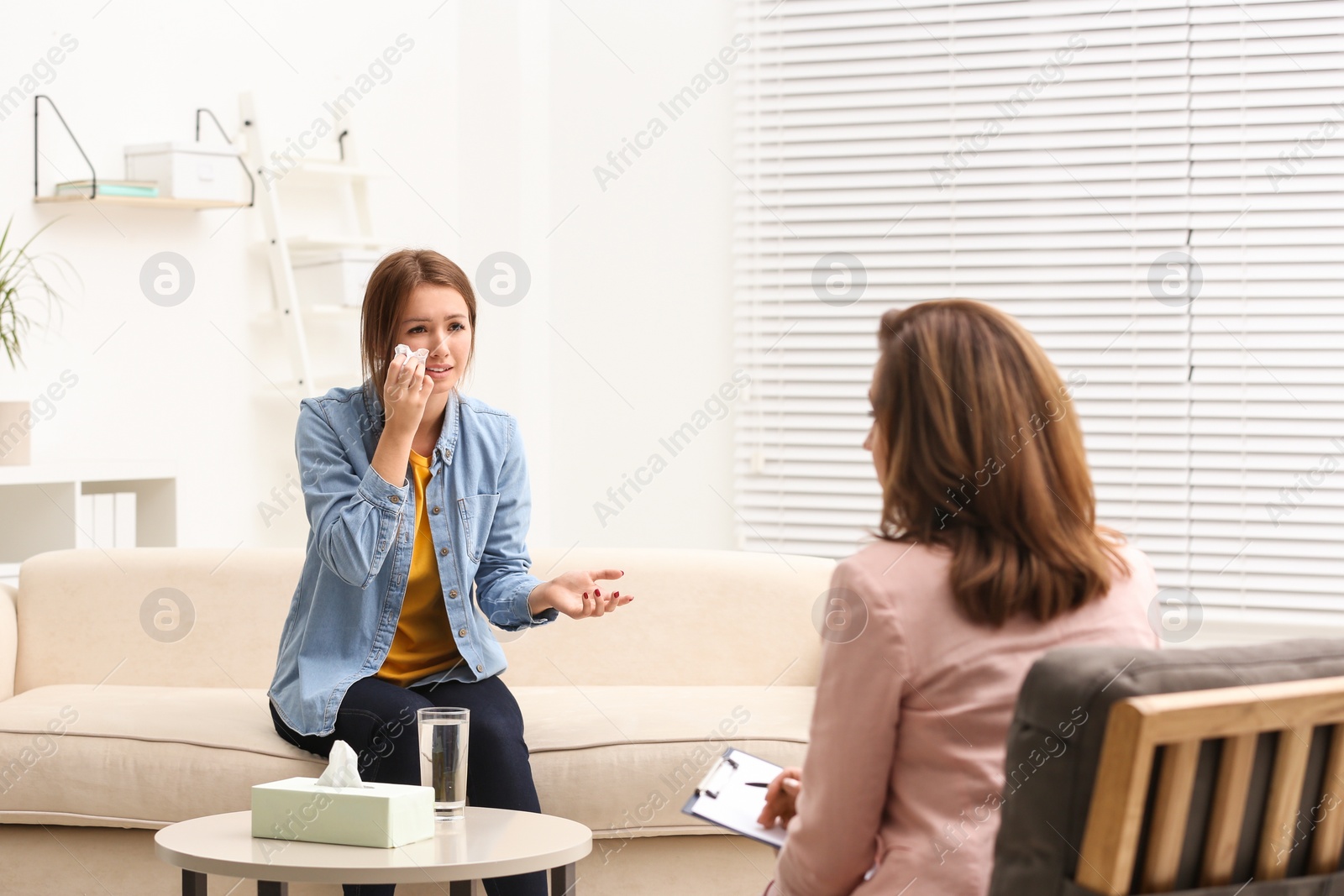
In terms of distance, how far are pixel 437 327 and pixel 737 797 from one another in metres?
1.02

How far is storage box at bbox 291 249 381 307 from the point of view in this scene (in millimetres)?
3516

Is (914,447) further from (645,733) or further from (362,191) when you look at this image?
(362,191)

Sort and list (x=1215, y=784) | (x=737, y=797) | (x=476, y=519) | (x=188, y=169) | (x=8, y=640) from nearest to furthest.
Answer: (x=1215, y=784) → (x=737, y=797) → (x=476, y=519) → (x=8, y=640) → (x=188, y=169)

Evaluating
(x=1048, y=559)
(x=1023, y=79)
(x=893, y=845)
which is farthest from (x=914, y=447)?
(x=1023, y=79)

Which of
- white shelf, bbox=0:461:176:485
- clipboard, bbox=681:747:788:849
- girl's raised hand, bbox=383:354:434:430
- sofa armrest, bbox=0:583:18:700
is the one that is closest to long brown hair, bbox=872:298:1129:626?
clipboard, bbox=681:747:788:849

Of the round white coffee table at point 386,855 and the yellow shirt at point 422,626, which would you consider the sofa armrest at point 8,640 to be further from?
the round white coffee table at point 386,855

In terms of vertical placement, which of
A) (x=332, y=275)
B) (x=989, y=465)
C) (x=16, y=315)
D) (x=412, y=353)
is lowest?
(x=989, y=465)

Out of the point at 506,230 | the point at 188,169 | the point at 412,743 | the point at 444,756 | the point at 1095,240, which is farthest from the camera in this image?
the point at 506,230

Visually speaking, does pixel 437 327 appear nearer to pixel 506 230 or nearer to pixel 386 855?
pixel 386 855

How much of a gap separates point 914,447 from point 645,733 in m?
1.17

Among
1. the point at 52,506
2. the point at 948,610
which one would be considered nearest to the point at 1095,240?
the point at 948,610

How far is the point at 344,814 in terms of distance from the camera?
1.52m

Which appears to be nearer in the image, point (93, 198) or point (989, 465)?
point (989, 465)

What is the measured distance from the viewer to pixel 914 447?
115cm
